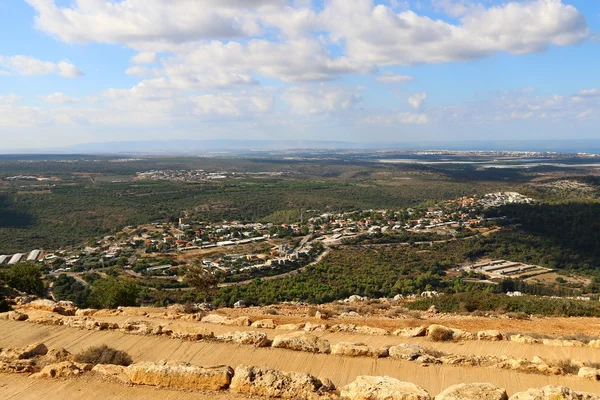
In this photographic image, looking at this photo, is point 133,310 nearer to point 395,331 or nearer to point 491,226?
point 395,331

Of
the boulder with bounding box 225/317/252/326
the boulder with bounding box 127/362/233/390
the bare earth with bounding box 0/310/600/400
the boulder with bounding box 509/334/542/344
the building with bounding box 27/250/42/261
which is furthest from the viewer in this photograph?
the building with bounding box 27/250/42/261

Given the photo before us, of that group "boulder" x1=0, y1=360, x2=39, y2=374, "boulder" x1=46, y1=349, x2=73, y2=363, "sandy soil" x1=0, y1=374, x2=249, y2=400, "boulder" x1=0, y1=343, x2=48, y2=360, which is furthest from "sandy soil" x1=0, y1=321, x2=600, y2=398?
"sandy soil" x1=0, y1=374, x2=249, y2=400

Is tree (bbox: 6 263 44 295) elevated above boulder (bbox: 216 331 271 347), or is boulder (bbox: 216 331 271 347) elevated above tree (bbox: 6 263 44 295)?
boulder (bbox: 216 331 271 347)

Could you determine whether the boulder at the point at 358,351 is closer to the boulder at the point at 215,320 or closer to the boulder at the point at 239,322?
the boulder at the point at 239,322

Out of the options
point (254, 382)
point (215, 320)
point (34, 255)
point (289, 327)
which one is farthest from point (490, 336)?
point (34, 255)

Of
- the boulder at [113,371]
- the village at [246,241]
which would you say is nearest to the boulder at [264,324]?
the boulder at [113,371]

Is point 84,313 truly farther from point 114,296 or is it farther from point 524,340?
point 524,340

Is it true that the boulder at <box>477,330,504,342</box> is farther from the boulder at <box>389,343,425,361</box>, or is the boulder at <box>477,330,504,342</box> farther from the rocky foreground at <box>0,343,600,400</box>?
the rocky foreground at <box>0,343,600,400</box>
